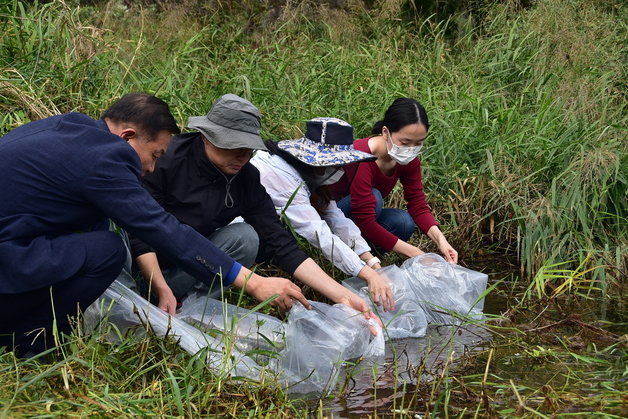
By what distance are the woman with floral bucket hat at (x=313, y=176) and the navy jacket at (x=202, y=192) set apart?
228 mm

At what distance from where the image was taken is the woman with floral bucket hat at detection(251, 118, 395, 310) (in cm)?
414

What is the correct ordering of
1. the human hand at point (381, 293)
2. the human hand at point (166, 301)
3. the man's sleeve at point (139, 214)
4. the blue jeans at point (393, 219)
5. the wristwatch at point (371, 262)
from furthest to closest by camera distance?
the blue jeans at point (393, 219) → the wristwatch at point (371, 262) → the human hand at point (381, 293) → the human hand at point (166, 301) → the man's sleeve at point (139, 214)

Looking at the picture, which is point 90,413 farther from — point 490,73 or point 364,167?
point 490,73

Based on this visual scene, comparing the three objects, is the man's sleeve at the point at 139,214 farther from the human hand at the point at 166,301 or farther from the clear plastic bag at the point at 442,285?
the clear plastic bag at the point at 442,285

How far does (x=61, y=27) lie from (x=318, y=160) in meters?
2.39

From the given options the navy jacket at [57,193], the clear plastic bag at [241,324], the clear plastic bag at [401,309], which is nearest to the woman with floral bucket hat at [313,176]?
the clear plastic bag at [401,309]

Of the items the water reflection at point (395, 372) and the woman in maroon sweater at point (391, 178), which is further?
the woman in maroon sweater at point (391, 178)

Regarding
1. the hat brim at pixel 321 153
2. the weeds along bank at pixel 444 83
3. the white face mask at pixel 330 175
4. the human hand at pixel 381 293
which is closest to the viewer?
the human hand at pixel 381 293

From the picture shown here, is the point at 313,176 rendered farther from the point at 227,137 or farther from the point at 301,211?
the point at 227,137

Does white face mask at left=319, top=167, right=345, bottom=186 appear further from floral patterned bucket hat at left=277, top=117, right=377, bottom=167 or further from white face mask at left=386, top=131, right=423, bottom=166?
white face mask at left=386, top=131, right=423, bottom=166

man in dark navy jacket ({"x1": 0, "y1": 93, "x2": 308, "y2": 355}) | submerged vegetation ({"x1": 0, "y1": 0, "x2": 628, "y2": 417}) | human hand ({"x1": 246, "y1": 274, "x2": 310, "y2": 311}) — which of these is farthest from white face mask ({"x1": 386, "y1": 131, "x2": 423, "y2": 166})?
man in dark navy jacket ({"x1": 0, "y1": 93, "x2": 308, "y2": 355})

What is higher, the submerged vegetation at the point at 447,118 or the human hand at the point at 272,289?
the human hand at the point at 272,289

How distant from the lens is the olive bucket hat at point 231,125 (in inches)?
146

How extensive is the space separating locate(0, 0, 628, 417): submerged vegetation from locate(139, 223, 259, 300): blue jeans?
844 mm
